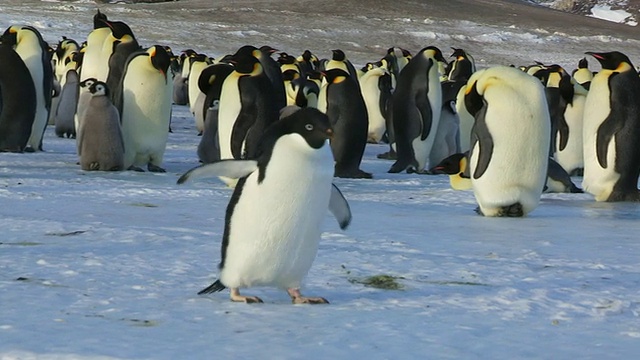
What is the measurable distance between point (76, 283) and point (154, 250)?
0.76 meters

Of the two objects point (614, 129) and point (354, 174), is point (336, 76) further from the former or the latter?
point (614, 129)

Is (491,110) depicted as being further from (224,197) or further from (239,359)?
(239,359)

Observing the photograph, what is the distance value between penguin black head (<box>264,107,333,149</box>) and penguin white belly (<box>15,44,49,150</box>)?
269 inches

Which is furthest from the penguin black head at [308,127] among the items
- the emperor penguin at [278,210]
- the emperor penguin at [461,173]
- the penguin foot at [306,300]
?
the emperor penguin at [461,173]

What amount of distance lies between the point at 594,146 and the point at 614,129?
0.64ft

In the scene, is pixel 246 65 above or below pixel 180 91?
above

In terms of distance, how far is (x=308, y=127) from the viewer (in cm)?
347

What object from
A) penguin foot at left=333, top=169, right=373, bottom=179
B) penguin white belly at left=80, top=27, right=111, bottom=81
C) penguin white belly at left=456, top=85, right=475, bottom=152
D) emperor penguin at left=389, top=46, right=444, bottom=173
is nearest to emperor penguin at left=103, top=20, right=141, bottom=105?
penguin white belly at left=80, top=27, right=111, bottom=81

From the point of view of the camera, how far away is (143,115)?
838 centimetres

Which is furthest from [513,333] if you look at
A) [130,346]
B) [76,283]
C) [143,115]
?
[143,115]

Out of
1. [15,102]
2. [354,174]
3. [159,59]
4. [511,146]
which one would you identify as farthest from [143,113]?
[511,146]

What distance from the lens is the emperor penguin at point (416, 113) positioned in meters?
9.43

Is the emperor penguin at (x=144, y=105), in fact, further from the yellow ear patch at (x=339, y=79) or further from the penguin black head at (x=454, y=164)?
the penguin black head at (x=454, y=164)

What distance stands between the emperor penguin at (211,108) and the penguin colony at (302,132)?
0.01 meters
